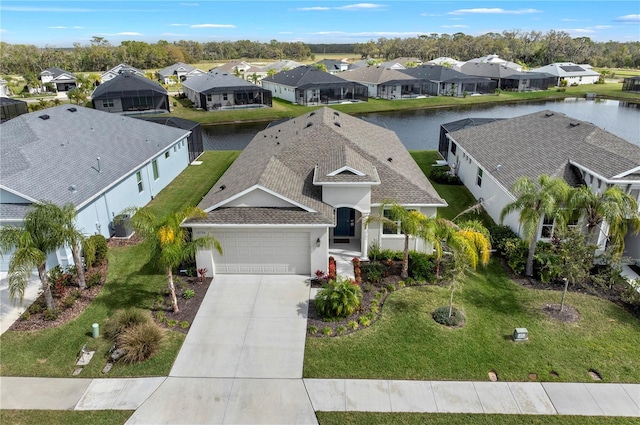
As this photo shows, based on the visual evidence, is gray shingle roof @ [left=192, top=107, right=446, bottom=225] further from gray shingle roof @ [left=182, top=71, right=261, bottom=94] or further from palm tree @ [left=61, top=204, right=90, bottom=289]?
gray shingle roof @ [left=182, top=71, right=261, bottom=94]

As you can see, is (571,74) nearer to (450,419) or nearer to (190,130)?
(190,130)

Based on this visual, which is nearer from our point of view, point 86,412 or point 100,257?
point 86,412

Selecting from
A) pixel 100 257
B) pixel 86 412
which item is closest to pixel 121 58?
pixel 100 257

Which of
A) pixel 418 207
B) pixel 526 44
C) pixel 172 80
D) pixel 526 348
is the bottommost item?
pixel 526 348

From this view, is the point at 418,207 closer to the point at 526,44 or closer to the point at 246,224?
the point at 246,224

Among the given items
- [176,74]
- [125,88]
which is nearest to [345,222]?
[125,88]

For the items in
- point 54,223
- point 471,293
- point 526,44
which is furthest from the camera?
point 526,44

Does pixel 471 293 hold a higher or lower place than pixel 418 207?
lower

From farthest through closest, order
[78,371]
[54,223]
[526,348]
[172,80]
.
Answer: [172,80] < [54,223] < [526,348] < [78,371]
